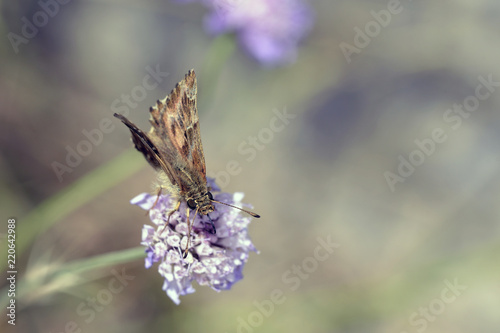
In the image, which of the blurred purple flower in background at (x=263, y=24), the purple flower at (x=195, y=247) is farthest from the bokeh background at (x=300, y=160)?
the purple flower at (x=195, y=247)

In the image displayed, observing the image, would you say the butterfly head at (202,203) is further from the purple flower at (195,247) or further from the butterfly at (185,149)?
the purple flower at (195,247)

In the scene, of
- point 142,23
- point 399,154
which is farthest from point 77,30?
point 399,154

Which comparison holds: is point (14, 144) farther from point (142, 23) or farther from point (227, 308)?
point (227, 308)

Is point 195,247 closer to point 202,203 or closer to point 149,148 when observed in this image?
point 202,203

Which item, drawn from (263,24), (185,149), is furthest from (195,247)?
(263,24)

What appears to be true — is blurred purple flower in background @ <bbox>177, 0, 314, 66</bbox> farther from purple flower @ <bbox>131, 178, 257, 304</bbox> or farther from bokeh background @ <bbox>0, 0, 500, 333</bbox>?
purple flower @ <bbox>131, 178, 257, 304</bbox>

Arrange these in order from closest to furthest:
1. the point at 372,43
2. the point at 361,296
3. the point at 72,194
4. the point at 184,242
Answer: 1. the point at 184,242
2. the point at 72,194
3. the point at 361,296
4. the point at 372,43

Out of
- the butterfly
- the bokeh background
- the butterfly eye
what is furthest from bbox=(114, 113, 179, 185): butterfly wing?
the bokeh background

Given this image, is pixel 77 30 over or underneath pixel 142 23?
underneath
